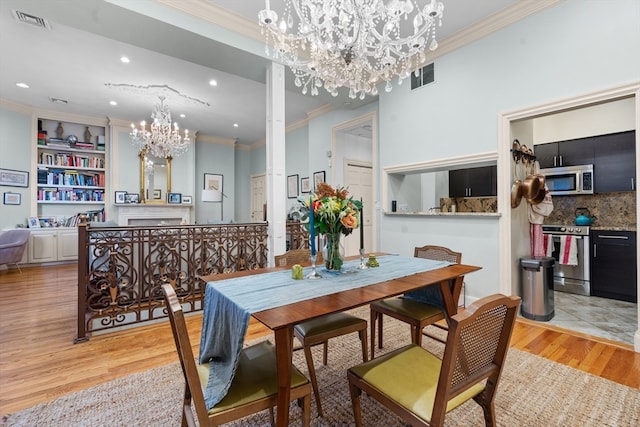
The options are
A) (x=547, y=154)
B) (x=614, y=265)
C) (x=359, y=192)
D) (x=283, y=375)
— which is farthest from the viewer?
(x=359, y=192)

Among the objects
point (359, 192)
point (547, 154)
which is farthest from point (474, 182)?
point (359, 192)

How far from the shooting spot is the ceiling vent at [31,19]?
3.02 meters

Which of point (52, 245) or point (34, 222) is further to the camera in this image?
point (52, 245)

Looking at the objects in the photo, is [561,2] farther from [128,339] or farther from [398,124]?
[128,339]

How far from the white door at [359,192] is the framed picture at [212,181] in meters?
4.22

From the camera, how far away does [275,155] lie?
3.46 m

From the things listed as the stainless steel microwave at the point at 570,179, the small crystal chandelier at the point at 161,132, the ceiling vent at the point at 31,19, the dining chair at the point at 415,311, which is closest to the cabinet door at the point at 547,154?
the stainless steel microwave at the point at 570,179

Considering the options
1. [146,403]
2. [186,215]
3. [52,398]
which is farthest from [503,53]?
[186,215]

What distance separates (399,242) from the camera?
4.07 m

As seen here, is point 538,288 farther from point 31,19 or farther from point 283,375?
point 31,19

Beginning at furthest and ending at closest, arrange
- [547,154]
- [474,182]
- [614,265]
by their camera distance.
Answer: [474,182]
[547,154]
[614,265]

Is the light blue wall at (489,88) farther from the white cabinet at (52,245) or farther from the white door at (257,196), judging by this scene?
the white cabinet at (52,245)

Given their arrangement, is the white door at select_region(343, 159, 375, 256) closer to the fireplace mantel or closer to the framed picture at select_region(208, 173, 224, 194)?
the framed picture at select_region(208, 173, 224, 194)

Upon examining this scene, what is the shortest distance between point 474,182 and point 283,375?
499 centimetres
